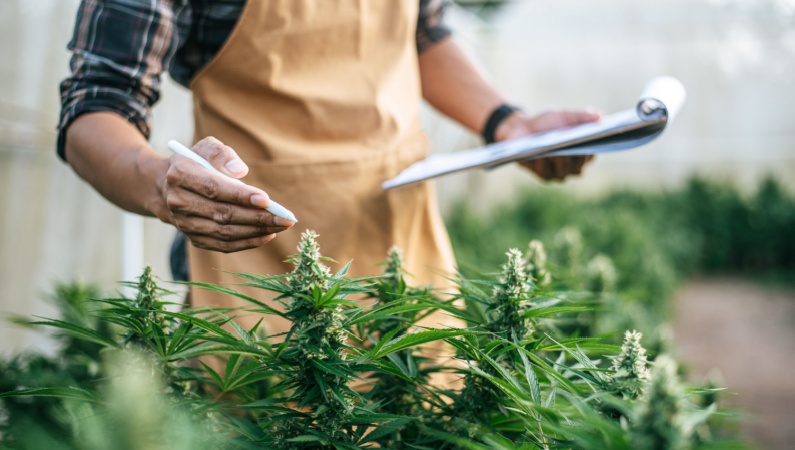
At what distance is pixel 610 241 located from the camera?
527cm

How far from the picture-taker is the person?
1056 mm

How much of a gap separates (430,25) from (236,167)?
106 centimetres

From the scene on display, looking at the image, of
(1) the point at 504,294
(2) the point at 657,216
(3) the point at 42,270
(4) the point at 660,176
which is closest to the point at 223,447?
(1) the point at 504,294

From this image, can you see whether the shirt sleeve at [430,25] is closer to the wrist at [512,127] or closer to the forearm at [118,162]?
the wrist at [512,127]

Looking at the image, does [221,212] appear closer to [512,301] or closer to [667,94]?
[512,301]

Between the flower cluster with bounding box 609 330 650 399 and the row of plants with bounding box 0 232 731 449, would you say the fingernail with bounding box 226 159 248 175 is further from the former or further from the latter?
the flower cluster with bounding box 609 330 650 399

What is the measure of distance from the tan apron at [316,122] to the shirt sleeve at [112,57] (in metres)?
0.15

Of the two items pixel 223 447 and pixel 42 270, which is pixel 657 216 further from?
pixel 223 447

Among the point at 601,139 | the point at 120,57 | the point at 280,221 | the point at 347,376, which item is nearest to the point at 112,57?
the point at 120,57

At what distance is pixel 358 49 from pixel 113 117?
0.51 meters

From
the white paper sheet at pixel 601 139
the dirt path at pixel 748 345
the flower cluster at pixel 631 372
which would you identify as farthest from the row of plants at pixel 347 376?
the dirt path at pixel 748 345

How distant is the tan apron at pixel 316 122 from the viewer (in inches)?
49.6

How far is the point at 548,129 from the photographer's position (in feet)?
5.35

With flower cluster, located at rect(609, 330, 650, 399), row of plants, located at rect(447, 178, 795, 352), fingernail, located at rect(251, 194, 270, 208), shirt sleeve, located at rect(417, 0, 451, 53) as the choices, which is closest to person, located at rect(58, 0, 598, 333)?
fingernail, located at rect(251, 194, 270, 208)
